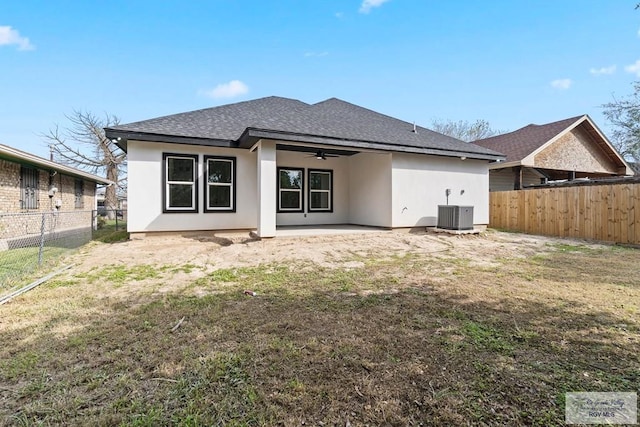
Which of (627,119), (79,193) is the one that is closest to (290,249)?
(79,193)

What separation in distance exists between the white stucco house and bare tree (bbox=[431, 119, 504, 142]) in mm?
23278

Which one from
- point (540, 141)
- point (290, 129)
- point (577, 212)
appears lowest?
point (577, 212)

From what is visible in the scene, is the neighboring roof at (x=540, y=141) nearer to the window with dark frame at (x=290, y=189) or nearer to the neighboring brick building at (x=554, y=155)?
the neighboring brick building at (x=554, y=155)

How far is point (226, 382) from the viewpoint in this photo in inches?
83.6

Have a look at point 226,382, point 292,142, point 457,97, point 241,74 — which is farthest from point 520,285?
point 457,97

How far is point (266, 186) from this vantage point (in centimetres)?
780

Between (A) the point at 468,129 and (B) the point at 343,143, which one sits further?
(A) the point at 468,129

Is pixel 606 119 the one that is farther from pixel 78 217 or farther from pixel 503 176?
pixel 78 217

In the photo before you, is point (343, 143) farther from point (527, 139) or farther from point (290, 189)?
point (527, 139)

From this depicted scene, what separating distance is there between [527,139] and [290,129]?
13.8 metres

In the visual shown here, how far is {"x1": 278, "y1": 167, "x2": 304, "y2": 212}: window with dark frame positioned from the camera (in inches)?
438

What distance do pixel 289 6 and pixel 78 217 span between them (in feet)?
37.5

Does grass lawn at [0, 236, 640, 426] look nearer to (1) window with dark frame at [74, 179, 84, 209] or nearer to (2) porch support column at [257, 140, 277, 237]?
(2) porch support column at [257, 140, 277, 237]

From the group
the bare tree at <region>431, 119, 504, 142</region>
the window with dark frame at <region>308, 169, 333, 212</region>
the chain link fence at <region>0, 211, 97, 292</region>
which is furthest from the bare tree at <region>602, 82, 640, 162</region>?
the chain link fence at <region>0, 211, 97, 292</region>
